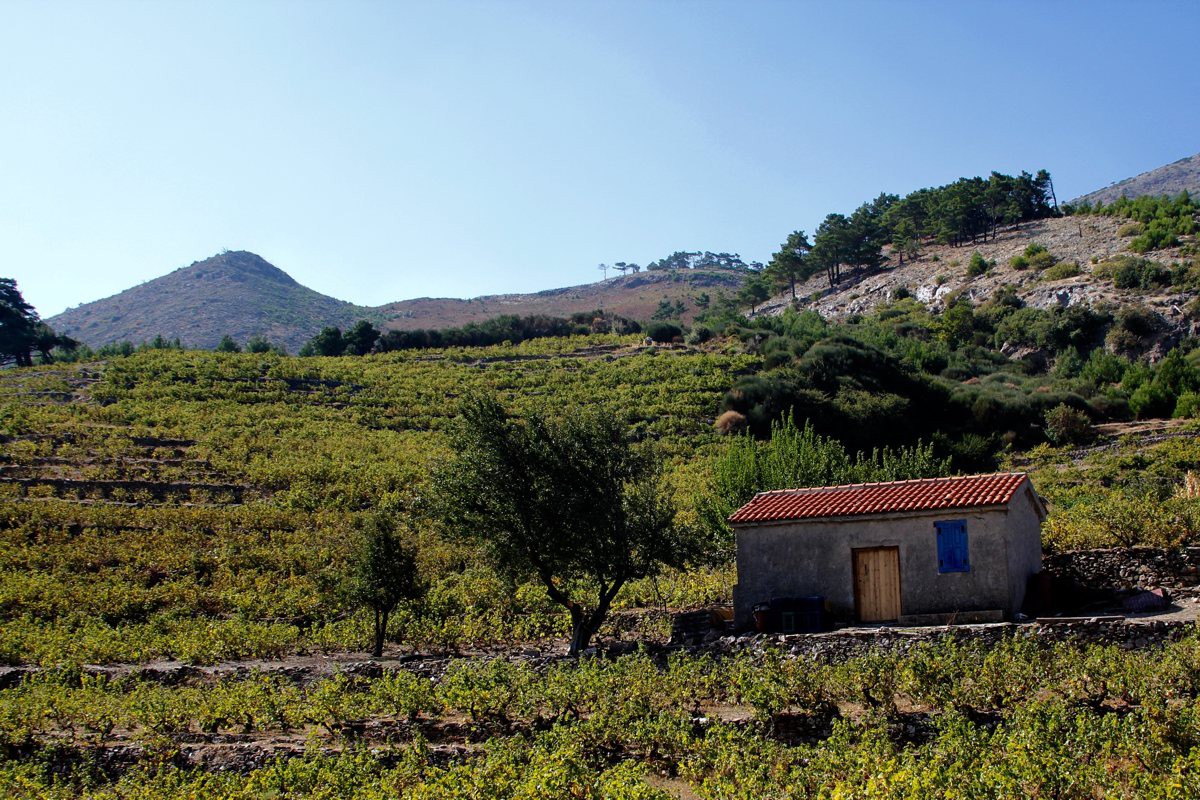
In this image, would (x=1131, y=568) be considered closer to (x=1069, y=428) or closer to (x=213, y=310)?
(x=1069, y=428)

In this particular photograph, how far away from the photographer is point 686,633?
20.4m

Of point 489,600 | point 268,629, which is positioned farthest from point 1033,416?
point 268,629

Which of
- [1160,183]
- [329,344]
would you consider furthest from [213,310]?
[1160,183]

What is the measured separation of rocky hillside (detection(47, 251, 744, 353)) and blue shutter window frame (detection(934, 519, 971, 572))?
105 metres

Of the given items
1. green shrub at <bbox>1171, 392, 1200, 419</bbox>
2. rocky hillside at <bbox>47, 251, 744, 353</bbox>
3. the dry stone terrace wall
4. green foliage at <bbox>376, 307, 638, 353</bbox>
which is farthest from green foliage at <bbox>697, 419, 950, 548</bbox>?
rocky hillside at <bbox>47, 251, 744, 353</bbox>

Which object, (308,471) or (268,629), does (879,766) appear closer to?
(268,629)

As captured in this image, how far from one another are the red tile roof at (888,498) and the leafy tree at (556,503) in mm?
2231

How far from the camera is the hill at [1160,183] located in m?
175

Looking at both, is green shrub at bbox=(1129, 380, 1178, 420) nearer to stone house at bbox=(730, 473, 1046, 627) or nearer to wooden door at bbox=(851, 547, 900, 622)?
stone house at bbox=(730, 473, 1046, 627)

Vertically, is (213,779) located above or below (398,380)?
below

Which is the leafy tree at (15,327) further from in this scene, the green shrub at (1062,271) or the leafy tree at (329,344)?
the green shrub at (1062,271)

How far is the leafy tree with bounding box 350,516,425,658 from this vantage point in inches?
851

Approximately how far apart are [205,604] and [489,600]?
8066mm

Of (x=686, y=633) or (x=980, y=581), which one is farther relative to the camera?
(x=686, y=633)
